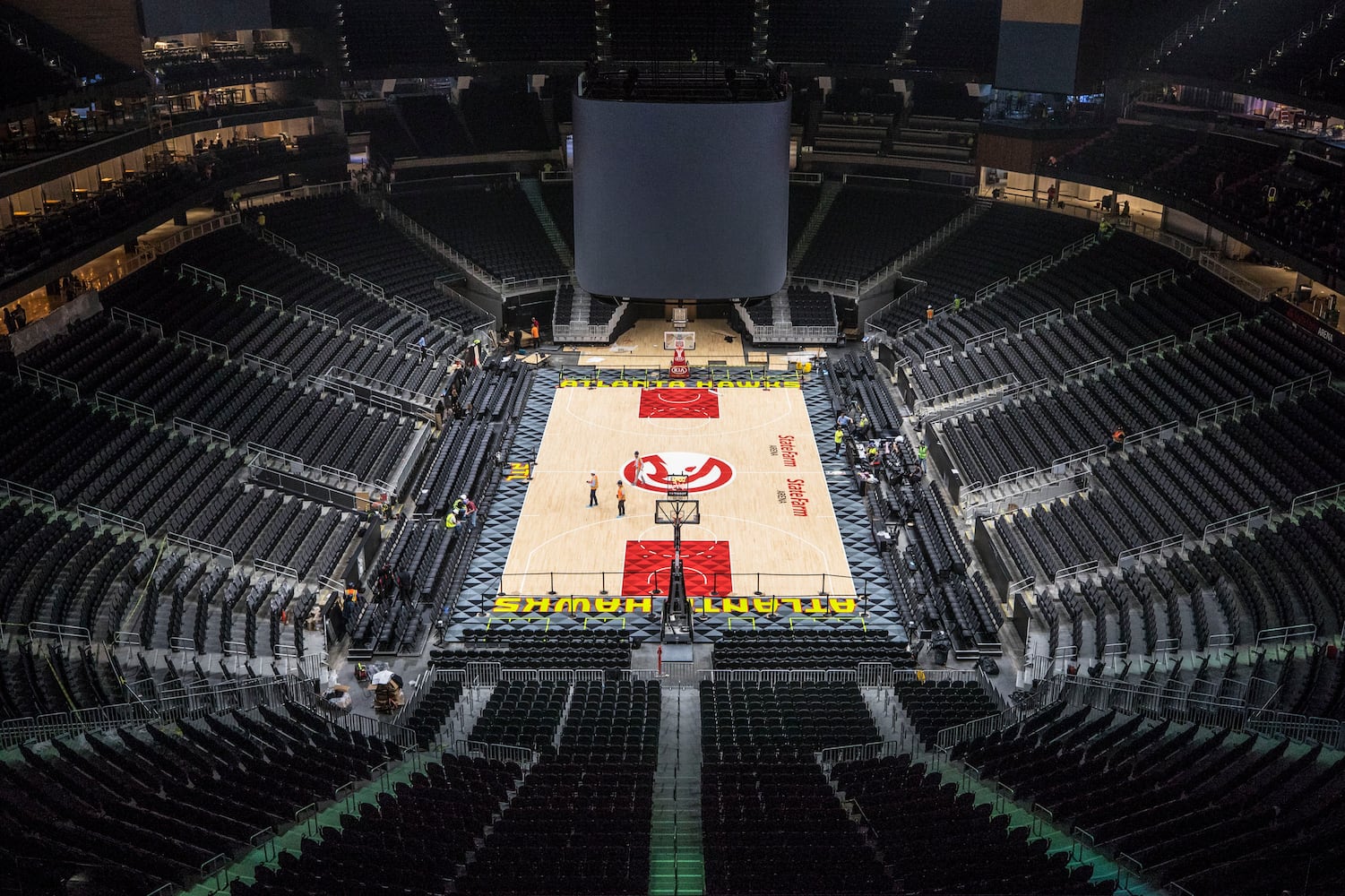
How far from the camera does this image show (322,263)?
4097 cm

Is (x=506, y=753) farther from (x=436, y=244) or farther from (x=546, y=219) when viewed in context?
(x=546, y=219)

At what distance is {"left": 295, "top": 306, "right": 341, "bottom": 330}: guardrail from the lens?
37.1 metres

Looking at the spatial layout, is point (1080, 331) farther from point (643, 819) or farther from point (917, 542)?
point (643, 819)

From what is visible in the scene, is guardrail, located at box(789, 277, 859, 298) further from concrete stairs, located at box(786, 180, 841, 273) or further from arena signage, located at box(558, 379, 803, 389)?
arena signage, located at box(558, 379, 803, 389)

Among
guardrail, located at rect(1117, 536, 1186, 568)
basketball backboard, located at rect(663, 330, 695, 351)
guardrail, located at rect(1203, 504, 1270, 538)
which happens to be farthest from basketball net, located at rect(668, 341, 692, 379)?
guardrail, located at rect(1203, 504, 1270, 538)

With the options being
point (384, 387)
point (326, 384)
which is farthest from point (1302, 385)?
point (326, 384)

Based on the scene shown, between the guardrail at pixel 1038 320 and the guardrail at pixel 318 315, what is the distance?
2015 centimetres

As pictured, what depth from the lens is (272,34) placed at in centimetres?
4506

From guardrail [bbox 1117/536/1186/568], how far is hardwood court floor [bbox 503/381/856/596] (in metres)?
5.54

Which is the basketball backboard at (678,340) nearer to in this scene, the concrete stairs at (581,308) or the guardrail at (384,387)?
the concrete stairs at (581,308)

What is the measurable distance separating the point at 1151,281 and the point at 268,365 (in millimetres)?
24485

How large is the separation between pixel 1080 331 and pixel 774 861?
24250 millimetres

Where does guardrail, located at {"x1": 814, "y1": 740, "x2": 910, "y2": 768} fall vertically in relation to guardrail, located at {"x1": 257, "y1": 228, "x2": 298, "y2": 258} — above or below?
below

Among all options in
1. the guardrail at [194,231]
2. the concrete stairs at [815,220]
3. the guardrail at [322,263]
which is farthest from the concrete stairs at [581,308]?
the guardrail at [194,231]
